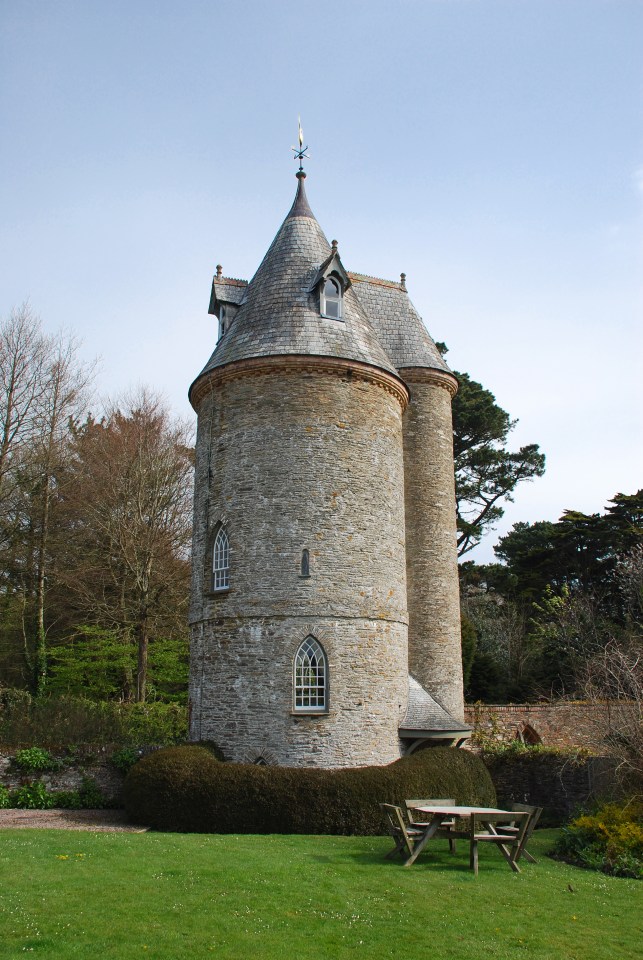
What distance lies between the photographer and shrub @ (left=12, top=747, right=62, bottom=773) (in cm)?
1780

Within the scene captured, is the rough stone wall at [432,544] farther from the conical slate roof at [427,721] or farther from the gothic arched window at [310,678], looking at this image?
the gothic arched window at [310,678]

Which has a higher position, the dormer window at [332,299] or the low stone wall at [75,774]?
the dormer window at [332,299]

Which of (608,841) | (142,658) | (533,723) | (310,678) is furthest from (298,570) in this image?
(142,658)

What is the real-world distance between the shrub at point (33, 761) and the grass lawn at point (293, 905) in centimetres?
584

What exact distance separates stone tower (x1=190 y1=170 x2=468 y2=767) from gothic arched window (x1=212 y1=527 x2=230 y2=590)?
0.10 ft

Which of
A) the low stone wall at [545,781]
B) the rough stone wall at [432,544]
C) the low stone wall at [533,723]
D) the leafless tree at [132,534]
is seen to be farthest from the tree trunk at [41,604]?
the low stone wall at [545,781]

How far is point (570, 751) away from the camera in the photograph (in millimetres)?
19922

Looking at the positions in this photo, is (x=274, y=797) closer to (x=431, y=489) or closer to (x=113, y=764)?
(x=113, y=764)

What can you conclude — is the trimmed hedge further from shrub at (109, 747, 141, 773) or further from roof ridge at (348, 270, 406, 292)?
roof ridge at (348, 270, 406, 292)

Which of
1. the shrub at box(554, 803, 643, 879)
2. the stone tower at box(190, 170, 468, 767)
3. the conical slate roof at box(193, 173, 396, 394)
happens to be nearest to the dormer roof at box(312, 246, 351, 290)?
the stone tower at box(190, 170, 468, 767)

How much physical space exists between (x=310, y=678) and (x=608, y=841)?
22.1 ft

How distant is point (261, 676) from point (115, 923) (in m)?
8.99

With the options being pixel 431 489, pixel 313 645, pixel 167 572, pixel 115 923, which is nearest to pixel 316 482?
pixel 313 645

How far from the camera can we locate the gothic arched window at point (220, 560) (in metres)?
18.2
